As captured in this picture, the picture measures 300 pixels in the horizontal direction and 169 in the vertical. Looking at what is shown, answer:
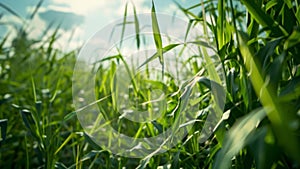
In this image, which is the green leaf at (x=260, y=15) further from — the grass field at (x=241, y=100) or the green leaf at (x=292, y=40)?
the green leaf at (x=292, y=40)

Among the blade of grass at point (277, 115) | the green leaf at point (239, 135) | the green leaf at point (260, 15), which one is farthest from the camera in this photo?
the green leaf at point (260, 15)

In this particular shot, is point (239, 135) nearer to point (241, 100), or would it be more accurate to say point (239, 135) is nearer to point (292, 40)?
point (292, 40)

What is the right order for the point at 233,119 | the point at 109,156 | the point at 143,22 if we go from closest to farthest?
the point at 233,119
the point at 109,156
the point at 143,22

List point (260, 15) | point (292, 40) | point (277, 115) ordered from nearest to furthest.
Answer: point (277, 115), point (292, 40), point (260, 15)

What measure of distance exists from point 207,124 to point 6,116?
3.75 ft

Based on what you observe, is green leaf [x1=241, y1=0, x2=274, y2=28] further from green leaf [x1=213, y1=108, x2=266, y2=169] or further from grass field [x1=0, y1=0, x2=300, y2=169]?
green leaf [x1=213, y1=108, x2=266, y2=169]

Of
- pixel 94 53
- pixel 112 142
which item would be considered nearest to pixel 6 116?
pixel 94 53

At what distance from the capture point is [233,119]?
0.77m

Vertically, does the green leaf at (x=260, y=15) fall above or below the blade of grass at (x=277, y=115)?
above

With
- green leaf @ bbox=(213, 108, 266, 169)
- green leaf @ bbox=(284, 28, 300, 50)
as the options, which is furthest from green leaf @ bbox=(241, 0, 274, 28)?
green leaf @ bbox=(213, 108, 266, 169)

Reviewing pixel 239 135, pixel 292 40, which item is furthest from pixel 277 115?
pixel 292 40

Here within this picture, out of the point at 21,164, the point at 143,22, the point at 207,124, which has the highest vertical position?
the point at 143,22

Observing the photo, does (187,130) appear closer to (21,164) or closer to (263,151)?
(263,151)

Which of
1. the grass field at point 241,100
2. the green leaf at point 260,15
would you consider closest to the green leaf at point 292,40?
the grass field at point 241,100
